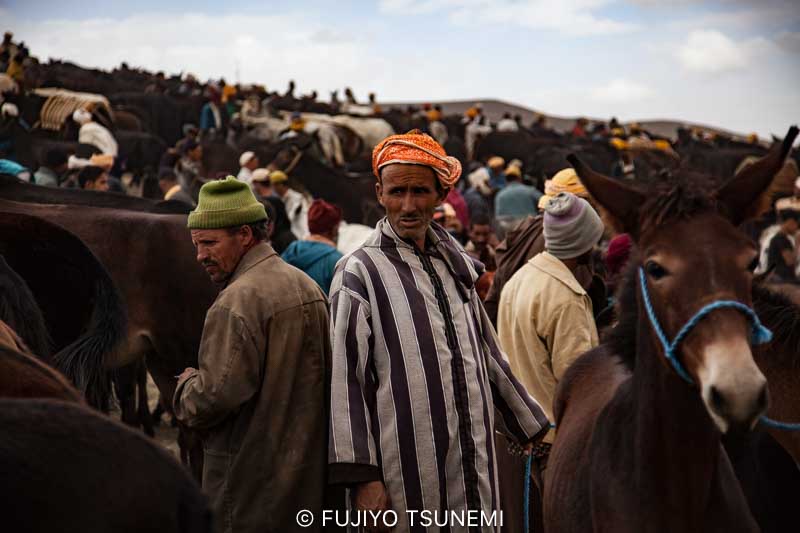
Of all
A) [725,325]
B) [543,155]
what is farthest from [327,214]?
[543,155]

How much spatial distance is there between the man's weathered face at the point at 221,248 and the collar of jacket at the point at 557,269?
1.55m

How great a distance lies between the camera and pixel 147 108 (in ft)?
86.1

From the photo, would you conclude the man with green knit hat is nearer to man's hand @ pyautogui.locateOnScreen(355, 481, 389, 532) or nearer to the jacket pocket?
the jacket pocket

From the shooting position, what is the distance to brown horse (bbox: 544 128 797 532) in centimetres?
267

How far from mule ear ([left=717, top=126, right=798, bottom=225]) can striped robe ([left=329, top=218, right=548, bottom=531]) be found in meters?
1.06

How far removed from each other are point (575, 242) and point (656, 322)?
1681 mm

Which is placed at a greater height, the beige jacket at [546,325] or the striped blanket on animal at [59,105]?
the striped blanket on animal at [59,105]

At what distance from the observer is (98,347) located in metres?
5.21

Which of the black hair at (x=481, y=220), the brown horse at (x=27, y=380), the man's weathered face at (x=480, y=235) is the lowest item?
the man's weathered face at (x=480, y=235)

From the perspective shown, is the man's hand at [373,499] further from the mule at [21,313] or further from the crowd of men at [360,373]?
the mule at [21,313]

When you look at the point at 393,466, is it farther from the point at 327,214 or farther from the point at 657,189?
the point at 327,214

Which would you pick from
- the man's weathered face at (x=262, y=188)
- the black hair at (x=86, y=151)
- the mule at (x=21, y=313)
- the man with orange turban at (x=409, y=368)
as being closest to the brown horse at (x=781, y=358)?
the man with orange turban at (x=409, y=368)

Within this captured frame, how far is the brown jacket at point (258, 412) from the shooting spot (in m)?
3.51

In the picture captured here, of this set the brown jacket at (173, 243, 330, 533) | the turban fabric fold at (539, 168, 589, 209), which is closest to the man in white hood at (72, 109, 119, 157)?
the turban fabric fold at (539, 168, 589, 209)
